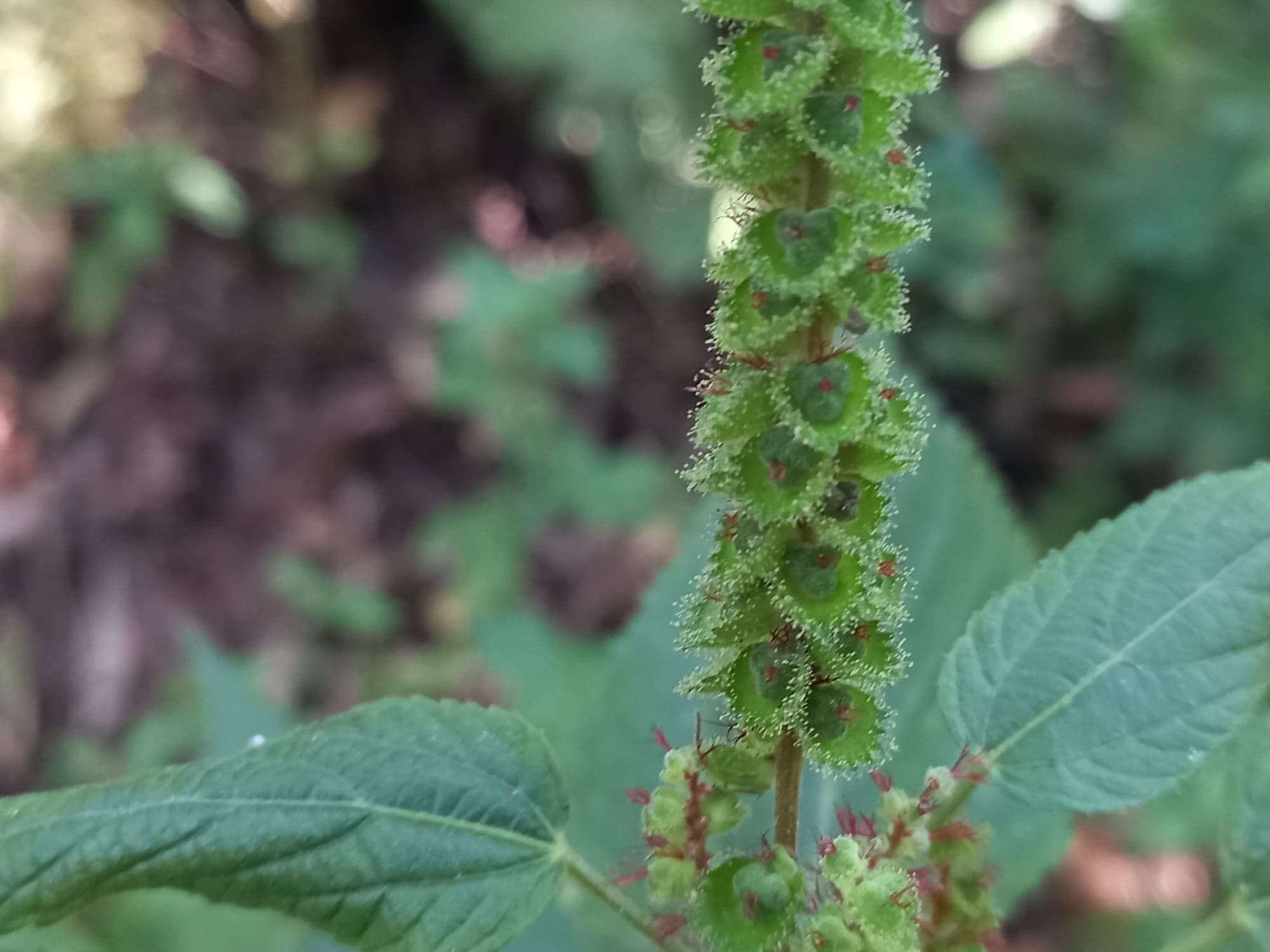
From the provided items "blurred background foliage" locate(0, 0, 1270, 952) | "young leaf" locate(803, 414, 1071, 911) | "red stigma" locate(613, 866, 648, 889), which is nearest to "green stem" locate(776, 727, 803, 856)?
"red stigma" locate(613, 866, 648, 889)

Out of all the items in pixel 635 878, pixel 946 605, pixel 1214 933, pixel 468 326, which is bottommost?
pixel 1214 933

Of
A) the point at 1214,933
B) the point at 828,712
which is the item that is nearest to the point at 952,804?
the point at 828,712

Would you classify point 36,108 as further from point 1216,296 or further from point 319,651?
point 1216,296

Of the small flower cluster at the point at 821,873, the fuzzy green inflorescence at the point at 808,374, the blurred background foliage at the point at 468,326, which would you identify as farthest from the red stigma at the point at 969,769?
the blurred background foliage at the point at 468,326

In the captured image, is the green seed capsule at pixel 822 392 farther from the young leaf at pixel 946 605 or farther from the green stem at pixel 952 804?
the young leaf at pixel 946 605

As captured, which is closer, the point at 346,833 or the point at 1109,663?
the point at 346,833

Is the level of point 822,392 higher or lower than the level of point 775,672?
higher

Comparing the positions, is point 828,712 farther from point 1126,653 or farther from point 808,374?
point 1126,653
